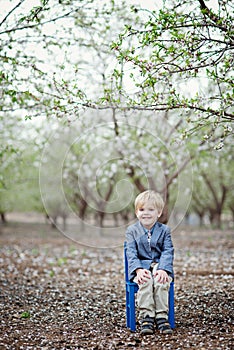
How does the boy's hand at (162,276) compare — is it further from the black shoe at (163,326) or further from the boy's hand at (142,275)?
the black shoe at (163,326)

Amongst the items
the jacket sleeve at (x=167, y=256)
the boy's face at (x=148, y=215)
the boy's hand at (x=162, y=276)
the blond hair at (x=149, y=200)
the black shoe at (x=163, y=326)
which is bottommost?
the black shoe at (x=163, y=326)

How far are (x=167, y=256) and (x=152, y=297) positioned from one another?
42 centimetres

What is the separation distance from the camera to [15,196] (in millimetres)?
19891

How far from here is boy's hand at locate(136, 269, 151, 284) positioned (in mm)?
3994

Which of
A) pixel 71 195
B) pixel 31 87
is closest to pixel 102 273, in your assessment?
pixel 31 87

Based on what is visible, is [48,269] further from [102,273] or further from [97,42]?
[97,42]

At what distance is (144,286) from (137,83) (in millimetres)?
2032

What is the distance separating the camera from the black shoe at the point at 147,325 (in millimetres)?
3984

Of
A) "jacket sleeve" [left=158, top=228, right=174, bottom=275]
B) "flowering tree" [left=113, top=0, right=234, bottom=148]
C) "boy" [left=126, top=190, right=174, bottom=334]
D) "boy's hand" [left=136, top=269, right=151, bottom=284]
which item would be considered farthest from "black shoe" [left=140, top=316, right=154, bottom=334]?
"flowering tree" [left=113, top=0, right=234, bottom=148]

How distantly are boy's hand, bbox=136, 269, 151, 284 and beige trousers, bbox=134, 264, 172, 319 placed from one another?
1.5 inches

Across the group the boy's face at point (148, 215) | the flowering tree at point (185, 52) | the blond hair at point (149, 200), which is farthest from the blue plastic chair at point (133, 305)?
the flowering tree at point (185, 52)

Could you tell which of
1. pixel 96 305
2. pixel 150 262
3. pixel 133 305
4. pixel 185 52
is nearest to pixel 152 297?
pixel 133 305

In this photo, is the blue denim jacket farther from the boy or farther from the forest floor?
the forest floor

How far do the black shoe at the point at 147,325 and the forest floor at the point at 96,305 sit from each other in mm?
54
